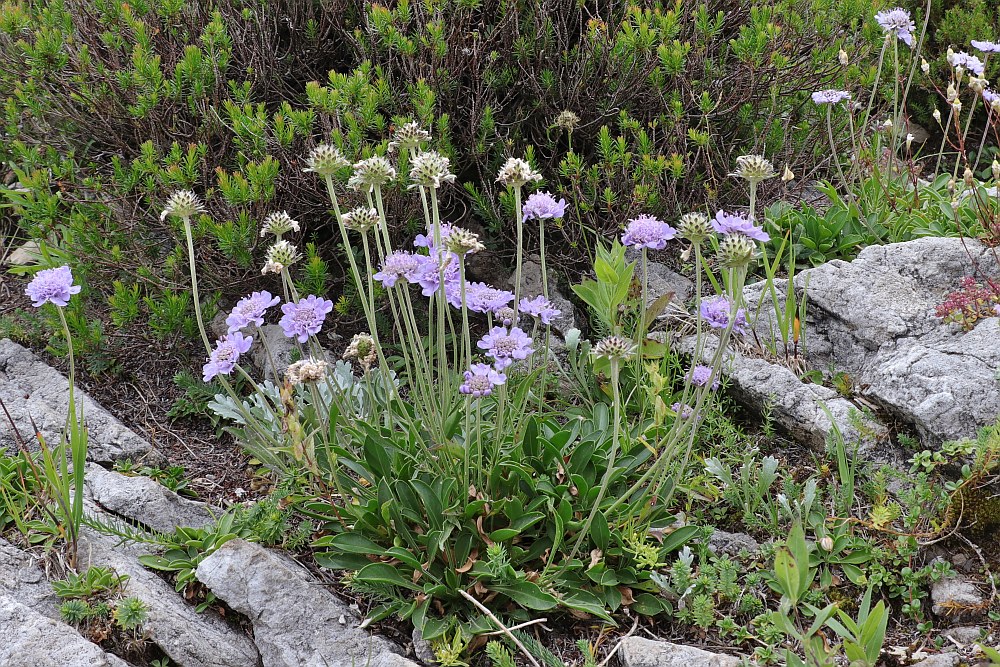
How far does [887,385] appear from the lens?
3137 millimetres

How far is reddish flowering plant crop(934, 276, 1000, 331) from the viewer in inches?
129

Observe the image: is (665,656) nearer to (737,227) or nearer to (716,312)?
(716,312)

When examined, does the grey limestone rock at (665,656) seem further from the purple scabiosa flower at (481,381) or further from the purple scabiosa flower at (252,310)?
the purple scabiosa flower at (252,310)

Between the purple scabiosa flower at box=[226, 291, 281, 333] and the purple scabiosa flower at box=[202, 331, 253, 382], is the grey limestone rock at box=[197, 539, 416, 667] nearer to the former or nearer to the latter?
the purple scabiosa flower at box=[202, 331, 253, 382]

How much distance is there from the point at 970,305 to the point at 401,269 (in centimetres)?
224

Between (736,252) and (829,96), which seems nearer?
(736,252)

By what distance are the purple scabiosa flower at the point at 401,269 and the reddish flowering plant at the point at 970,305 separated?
2.10 m

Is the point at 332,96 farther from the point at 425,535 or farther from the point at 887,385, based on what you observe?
the point at 887,385

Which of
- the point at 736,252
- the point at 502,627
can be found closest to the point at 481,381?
the point at 502,627

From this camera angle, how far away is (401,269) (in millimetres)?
2652

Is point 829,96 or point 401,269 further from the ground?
point 401,269

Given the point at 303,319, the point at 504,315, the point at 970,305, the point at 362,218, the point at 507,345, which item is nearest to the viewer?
the point at 362,218

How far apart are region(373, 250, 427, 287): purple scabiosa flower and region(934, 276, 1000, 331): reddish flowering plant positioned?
2100mm

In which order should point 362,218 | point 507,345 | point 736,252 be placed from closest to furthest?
→ point 736,252 < point 362,218 < point 507,345
